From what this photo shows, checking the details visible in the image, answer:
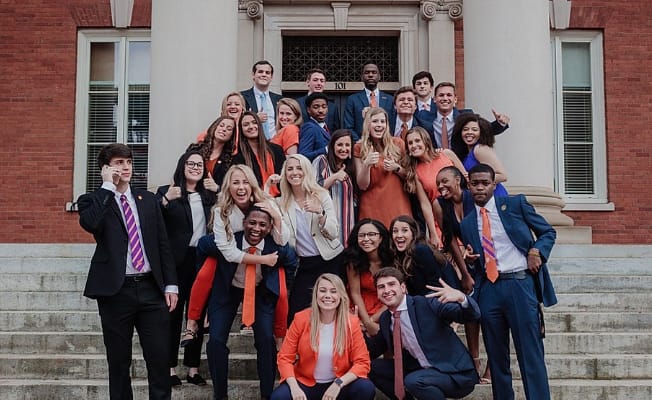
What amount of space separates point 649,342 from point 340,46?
310 inches

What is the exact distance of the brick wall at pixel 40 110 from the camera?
13.6m

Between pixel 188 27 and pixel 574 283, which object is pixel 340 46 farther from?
pixel 574 283

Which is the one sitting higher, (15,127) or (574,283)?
(15,127)

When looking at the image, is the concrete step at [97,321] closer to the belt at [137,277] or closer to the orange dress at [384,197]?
the orange dress at [384,197]

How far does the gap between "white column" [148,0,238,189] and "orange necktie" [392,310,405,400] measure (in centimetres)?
464

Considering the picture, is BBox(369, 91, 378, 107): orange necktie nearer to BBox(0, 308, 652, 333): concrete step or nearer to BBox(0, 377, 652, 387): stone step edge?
BBox(0, 308, 652, 333): concrete step

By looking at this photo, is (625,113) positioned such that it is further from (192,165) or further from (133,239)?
(133,239)

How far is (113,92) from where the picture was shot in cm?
1424

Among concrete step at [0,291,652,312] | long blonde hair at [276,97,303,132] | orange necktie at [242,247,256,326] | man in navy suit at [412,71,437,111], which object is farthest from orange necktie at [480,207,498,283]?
man in navy suit at [412,71,437,111]

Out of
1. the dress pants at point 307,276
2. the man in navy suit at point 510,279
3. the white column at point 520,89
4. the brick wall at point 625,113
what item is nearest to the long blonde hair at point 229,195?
the dress pants at point 307,276

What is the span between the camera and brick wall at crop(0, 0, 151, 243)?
1362cm

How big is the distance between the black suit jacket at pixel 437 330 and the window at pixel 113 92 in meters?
8.67

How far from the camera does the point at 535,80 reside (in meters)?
10.3

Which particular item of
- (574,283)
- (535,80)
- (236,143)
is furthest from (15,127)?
(574,283)
